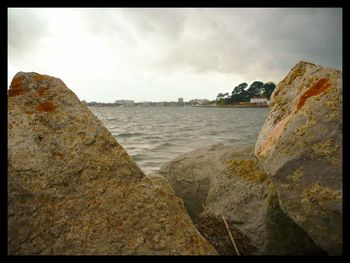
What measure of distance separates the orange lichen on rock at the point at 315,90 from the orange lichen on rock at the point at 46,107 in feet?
11.4

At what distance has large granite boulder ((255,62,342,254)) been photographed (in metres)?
3.32

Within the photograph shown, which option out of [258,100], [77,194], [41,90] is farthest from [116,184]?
[258,100]

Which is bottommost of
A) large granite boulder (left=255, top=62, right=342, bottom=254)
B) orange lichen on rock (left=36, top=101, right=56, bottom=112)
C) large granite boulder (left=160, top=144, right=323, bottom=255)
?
large granite boulder (left=160, top=144, right=323, bottom=255)

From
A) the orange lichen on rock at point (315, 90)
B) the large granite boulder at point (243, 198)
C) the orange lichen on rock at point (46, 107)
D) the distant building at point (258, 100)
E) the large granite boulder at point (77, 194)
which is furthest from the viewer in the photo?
the distant building at point (258, 100)

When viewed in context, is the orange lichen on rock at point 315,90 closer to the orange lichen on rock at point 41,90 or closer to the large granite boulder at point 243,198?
the large granite boulder at point 243,198

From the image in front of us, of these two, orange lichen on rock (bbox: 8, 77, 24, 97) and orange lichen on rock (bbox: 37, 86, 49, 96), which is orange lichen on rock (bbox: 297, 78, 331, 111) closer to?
orange lichen on rock (bbox: 37, 86, 49, 96)

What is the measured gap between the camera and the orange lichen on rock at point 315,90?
12.9ft

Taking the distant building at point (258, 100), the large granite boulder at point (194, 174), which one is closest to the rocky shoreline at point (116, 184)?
the large granite boulder at point (194, 174)

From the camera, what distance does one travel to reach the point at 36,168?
3564 millimetres

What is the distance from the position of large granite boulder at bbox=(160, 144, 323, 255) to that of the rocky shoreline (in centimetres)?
3

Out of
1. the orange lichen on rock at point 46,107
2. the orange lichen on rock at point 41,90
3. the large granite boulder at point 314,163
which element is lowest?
the large granite boulder at point 314,163

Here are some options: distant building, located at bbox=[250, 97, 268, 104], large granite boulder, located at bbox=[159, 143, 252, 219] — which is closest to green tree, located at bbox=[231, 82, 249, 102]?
distant building, located at bbox=[250, 97, 268, 104]
